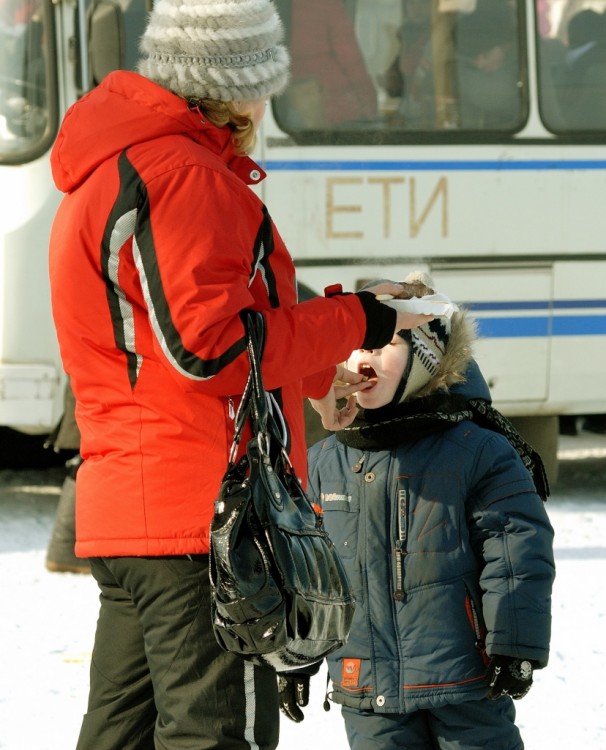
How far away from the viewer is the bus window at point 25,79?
621 centimetres

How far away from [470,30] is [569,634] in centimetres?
322

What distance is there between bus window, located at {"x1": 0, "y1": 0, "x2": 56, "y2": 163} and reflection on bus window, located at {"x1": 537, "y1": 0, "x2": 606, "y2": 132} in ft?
7.77

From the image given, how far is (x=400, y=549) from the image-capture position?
2838 mm

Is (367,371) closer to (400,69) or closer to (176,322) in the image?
(176,322)

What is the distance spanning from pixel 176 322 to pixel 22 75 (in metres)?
4.37

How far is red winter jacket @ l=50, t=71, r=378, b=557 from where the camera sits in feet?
7.22

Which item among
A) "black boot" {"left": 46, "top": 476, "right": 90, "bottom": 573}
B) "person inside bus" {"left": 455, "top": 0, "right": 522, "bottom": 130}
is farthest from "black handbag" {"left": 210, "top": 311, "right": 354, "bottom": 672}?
"person inside bus" {"left": 455, "top": 0, "right": 522, "bottom": 130}

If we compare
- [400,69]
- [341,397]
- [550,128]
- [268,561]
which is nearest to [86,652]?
[341,397]

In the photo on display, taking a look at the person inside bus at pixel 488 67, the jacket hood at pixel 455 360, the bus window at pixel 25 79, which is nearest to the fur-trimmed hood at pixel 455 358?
Answer: the jacket hood at pixel 455 360

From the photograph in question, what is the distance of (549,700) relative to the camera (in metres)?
4.02

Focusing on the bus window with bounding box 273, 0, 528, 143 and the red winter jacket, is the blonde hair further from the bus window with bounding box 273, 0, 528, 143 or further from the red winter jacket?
the bus window with bounding box 273, 0, 528, 143

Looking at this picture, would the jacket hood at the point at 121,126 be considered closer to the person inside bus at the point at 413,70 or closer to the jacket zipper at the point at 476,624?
the jacket zipper at the point at 476,624

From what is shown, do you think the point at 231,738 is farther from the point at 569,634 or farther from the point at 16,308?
the point at 16,308

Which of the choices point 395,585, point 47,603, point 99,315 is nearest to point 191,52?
point 99,315
